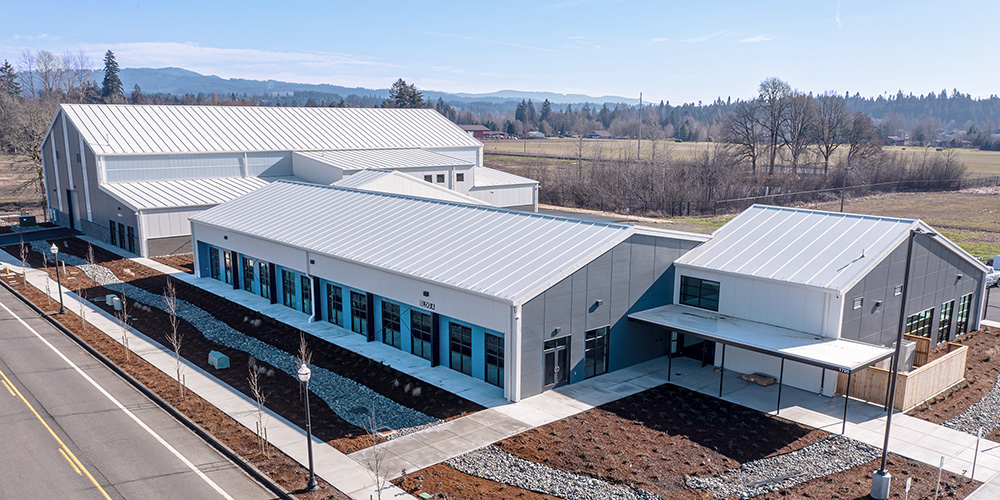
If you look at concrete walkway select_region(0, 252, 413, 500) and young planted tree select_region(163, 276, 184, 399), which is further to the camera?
young planted tree select_region(163, 276, 184, 399)

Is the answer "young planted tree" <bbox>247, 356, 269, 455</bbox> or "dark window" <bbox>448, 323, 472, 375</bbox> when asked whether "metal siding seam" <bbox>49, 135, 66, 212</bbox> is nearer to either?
"young planted tree" <bbox>247, 356, 269, 455</bbox>

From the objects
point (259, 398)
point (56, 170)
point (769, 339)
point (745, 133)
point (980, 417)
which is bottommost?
point (980, 417)

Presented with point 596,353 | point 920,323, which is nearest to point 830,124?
point 920,323

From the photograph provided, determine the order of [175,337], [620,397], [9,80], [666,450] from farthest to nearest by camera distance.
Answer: [9,80] → [175,337] → [620,397] → [666,450]

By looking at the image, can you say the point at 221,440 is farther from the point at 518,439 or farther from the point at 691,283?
the point at 691,283

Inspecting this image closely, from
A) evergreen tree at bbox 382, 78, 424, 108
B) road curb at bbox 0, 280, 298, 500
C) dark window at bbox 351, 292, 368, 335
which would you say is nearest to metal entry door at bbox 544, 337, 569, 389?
dark window at bbox 351, 292, 368, 335

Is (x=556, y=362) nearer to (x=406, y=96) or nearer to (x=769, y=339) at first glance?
(x=769, y=339)
